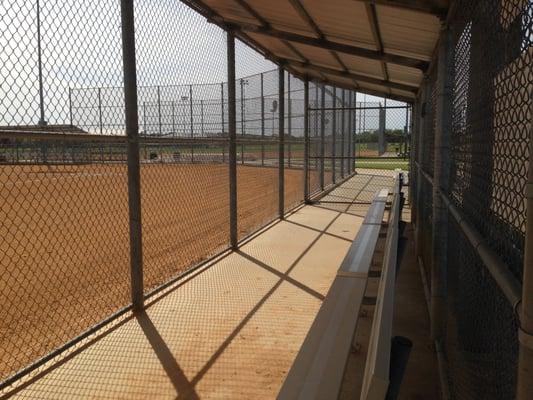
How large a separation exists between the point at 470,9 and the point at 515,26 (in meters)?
1.16

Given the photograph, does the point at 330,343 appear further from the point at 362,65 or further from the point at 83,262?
the point at 362,65

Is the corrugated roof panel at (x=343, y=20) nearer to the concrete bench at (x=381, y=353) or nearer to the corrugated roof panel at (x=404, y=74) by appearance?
the corrugated roof panel at (x=404, y=74)

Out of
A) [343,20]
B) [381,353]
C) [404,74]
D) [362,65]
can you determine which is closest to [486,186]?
[381,353]

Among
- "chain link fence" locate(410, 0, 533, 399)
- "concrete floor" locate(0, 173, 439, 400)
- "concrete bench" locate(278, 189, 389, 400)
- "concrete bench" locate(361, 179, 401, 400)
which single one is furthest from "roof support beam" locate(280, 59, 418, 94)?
"concrete bench" locate(361, 179, 401, 400)

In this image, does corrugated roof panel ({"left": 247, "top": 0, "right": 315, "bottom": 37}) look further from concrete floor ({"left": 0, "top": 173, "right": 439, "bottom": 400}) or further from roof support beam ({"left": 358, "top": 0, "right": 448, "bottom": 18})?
concrete floor ({"left": 0, "top": 173, "right": 439, "bottom": 400})

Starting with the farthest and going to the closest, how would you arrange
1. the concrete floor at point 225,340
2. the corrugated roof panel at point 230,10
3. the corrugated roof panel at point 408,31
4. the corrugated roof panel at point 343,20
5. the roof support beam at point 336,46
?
the roof support beam at point 336,46
the corrugated roof panel at point 230,10
the corrugated roof panel at point 343,20
the corrugated roof panel at point 408,31
the concrete floor at point 225,340

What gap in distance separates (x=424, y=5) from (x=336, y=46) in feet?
9.37

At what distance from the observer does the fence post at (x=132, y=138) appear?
14.6 ft

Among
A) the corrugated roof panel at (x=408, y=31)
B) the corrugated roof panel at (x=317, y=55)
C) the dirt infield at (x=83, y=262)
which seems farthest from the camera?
the corrugated roof panel at (x=317, y=55)

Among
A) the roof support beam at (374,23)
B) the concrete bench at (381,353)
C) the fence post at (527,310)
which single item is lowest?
the concrete bench at (381,353)

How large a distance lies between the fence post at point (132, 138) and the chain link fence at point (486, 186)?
2611 mm

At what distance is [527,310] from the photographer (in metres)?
1.06

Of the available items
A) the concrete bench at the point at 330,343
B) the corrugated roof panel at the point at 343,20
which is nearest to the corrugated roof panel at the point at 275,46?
the corrugated roof panel at the point at 343,20

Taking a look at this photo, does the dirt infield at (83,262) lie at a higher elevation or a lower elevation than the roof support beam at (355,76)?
lower
